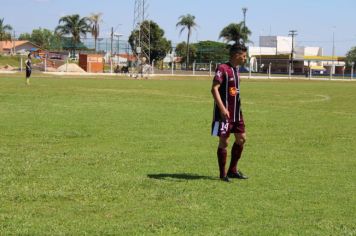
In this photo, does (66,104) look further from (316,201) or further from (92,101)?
(316,201)

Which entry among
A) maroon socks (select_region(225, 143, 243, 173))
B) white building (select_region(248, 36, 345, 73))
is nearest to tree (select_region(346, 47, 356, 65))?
white building (select_region(248, 36, 345, 73))

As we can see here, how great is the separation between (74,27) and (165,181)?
410 ft

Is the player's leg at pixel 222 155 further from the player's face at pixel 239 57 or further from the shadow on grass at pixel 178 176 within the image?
the player's face at pixel 239 57

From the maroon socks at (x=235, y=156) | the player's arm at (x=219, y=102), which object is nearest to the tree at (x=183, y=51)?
the maroon socks at (x=235, y=156)

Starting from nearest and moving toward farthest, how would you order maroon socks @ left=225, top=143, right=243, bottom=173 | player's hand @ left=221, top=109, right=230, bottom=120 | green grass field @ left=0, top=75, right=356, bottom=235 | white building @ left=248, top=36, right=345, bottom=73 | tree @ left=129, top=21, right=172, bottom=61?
green grass field @ left=0, top=75, right=356, bottom=235
player's hand @ left=221, top=109, right=230, bottom=120
maroon socks @ left=225, top=143, right=243, bottom=173
tree @ left=129, top=21, right=172, bottom=61
white building @ left=248, top=36, right=345, bottom=73

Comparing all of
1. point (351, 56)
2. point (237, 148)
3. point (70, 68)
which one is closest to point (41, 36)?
point (351, 56)

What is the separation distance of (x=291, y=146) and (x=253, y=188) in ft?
16.1

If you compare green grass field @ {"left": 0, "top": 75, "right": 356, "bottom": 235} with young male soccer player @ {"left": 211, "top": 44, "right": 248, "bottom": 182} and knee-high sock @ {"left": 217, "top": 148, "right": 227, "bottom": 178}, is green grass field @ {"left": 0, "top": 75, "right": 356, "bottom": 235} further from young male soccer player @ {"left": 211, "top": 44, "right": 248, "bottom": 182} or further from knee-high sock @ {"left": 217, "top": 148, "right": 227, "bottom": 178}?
young male soccer player @ {"left": 211, "top": 44, "right": 248, "bottom": 182}

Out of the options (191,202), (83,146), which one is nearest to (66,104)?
(83,146)

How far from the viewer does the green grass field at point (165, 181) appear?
6.18m

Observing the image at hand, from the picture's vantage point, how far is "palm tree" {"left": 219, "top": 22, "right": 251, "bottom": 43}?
13238 cm

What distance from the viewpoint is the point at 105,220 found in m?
6.23

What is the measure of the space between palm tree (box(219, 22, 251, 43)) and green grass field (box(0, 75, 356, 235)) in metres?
118

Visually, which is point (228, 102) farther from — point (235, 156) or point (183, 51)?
point (183, 51)
